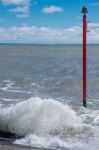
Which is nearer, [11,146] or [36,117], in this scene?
[11,146]

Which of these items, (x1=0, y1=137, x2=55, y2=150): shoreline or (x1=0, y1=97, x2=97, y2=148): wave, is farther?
(x1=0, y1=97, x2=97, y2=148): wave

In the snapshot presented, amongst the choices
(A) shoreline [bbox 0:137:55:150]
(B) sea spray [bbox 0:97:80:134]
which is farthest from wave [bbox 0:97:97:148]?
(A) shoreline [bbox 0:137:55:150]

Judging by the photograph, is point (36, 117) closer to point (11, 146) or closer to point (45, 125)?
point (45, 125)

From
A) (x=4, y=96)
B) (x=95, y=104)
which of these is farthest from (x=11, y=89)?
(x=95, y=104)

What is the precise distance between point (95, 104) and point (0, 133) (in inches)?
300

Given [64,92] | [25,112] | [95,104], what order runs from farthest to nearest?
[64,92], [95,104], [25,112]

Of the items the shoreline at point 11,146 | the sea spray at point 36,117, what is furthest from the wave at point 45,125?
the shoreline at point 11,146

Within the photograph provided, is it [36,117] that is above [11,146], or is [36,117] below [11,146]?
above

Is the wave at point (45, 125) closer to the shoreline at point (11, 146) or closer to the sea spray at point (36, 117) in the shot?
the sea spray at point (36, 117)

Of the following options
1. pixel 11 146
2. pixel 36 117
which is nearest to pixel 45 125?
pixel 36 117

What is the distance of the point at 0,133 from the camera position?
12492 mm

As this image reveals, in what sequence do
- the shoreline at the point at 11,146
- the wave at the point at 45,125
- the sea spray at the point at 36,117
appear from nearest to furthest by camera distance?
1. the shoreline at the point at 11,146
2. the wave at the point at 45,125
3. the sea spray at the point at 36,117

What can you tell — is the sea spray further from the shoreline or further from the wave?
the shoreline

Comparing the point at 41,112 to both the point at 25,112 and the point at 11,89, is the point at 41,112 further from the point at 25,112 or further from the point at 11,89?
the point at 11,89
